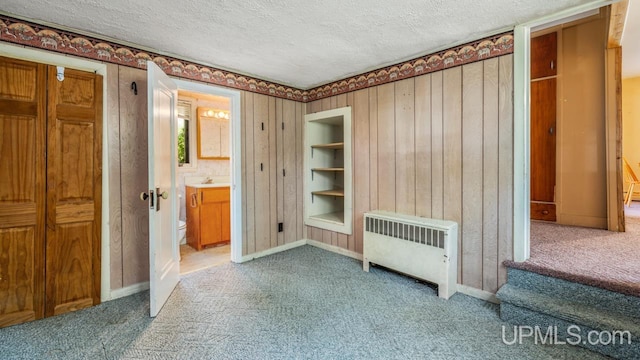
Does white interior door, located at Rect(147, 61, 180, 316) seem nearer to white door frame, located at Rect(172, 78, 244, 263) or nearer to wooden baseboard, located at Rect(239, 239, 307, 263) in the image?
white door frame, located at Rect(172, 78, 244, 263)

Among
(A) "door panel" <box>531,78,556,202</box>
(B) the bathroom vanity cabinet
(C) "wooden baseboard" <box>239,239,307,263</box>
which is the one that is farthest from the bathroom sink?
(A) "door panel" <box>531,78,556,202</box>

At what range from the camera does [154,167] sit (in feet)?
6.83

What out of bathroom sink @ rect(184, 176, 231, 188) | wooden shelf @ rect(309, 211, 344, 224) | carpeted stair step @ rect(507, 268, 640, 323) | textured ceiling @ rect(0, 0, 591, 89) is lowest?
carpeted stair step @ rect(507, 268, 640, 323)

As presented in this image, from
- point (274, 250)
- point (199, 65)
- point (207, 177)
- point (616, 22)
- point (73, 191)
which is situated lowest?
point (274, 250)

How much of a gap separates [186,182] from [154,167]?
7.34 ft

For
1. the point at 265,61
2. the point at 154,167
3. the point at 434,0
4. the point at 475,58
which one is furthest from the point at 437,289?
the point at 265,61

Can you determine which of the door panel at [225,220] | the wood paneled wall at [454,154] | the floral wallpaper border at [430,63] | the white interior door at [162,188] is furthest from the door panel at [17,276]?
the floral wallpaper border at [430,63]

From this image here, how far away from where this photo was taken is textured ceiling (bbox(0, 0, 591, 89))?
1.85 m

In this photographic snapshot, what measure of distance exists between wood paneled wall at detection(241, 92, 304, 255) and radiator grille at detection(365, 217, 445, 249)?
1.25 metres

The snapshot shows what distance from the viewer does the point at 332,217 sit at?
12.7ft

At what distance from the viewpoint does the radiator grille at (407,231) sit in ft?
7.91

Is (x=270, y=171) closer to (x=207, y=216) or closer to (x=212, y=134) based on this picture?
(x=207, y=216)

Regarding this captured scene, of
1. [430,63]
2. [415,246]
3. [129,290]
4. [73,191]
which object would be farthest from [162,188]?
[430,63]
